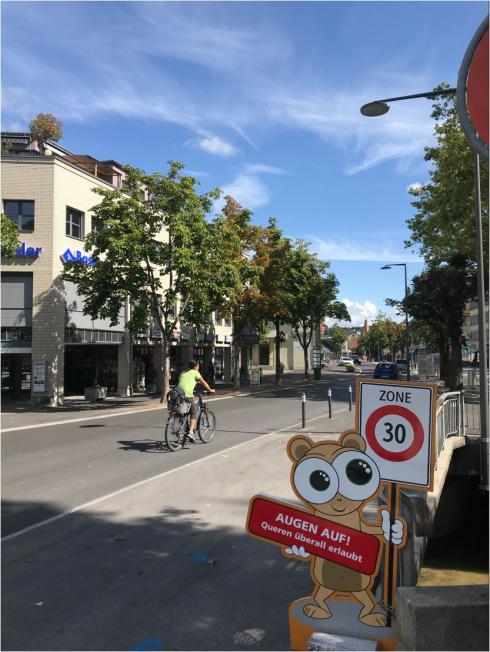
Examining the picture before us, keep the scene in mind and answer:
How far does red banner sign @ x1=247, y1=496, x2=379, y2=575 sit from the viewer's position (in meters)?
3.63

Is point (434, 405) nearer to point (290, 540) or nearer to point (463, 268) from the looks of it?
point (290, 540)

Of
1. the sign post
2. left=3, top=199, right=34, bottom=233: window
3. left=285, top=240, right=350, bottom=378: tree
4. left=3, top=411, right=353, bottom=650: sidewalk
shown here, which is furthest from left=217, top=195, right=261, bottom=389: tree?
the sign post

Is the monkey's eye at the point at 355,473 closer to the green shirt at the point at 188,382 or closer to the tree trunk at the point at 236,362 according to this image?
the green shirt at the point at 188,382

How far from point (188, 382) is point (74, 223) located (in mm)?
16160

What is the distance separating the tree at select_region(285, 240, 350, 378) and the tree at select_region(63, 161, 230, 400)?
11671mm

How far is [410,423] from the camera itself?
3893 millimetres

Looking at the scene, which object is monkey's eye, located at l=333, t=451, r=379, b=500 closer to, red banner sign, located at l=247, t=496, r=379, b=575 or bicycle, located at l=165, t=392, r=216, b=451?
red banner sign, located at l=247, t=496, r=379, b=575

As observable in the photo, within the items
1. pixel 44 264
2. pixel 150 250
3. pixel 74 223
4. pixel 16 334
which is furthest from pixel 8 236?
pixel 74 223

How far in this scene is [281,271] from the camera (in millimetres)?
30984

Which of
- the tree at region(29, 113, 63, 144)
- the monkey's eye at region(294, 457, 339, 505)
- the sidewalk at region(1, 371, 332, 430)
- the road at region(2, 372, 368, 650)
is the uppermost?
the tree at region(29, 113, 63, 144)

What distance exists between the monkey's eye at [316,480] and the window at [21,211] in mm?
21766

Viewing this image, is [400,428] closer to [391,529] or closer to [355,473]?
[355,473]

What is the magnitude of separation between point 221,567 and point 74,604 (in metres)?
1.41

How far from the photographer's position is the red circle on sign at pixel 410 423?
383cm
